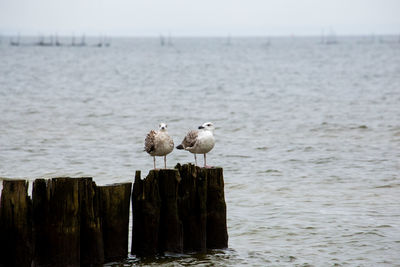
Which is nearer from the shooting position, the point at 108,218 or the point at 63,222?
the point at 63,222

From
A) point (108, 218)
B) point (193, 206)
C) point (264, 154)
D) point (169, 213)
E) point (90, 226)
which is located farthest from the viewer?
point (264, 154)

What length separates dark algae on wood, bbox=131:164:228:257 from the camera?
9227 millimetres

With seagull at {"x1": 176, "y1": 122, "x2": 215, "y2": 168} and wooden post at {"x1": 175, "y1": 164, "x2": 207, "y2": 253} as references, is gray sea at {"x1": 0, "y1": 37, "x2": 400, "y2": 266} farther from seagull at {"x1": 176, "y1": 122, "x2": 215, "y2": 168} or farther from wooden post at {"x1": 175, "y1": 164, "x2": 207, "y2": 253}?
seagull at {"x1": 176, "y1": 122, "x2": 215, "y2": 168}

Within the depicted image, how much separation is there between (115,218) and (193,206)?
124 centimetres

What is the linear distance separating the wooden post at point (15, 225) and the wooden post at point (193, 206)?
2.27 meters

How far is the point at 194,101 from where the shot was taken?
3928cm

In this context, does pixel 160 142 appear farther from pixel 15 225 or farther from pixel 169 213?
pixel 15 225

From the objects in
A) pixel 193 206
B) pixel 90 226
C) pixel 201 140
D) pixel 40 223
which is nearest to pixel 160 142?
pixel 201 140

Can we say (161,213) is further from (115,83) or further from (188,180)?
(115,83)

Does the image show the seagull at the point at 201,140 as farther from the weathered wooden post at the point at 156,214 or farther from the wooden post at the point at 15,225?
the wooden post at the point at 15,225

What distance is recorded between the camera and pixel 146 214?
926 centimetres

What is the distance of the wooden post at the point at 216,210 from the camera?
959 cm

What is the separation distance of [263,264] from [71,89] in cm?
3835

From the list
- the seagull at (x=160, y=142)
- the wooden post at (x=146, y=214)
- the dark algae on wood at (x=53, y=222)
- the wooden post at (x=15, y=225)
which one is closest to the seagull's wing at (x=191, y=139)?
the seagull at (x=160, y=142)
